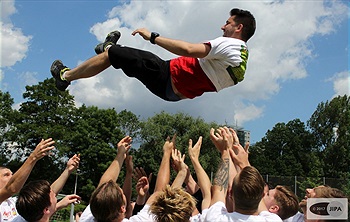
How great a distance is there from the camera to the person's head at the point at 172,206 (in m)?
4.10

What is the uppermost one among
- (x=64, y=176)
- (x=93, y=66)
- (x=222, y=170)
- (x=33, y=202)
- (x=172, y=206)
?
(x=93, y=66)

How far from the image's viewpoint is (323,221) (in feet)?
15.4

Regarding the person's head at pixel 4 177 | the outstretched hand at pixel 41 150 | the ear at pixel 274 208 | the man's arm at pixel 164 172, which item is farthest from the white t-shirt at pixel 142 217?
the person's head at pixel 4 177

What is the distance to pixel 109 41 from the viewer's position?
20.9ft

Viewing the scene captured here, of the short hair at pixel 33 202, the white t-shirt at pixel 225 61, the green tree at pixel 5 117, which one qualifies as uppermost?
the green tree at pixel 5 117

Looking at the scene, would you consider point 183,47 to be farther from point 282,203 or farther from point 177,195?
point 282,203

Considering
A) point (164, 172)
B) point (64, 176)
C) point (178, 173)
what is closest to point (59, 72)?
point (64, 176)

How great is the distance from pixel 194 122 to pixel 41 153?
45.0 meters

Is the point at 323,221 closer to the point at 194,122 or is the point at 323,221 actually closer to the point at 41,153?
the point at 41,153

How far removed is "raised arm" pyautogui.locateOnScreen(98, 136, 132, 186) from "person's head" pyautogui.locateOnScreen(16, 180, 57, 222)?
616 mm

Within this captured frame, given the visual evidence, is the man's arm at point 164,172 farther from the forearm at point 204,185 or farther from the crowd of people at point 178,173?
the forearm at point 204,185

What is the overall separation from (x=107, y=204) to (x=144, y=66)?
2.35 meters

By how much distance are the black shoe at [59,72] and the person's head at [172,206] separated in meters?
2.92

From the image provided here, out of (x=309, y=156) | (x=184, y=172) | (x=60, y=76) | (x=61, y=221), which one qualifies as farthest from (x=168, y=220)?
(x=309, y=156)
